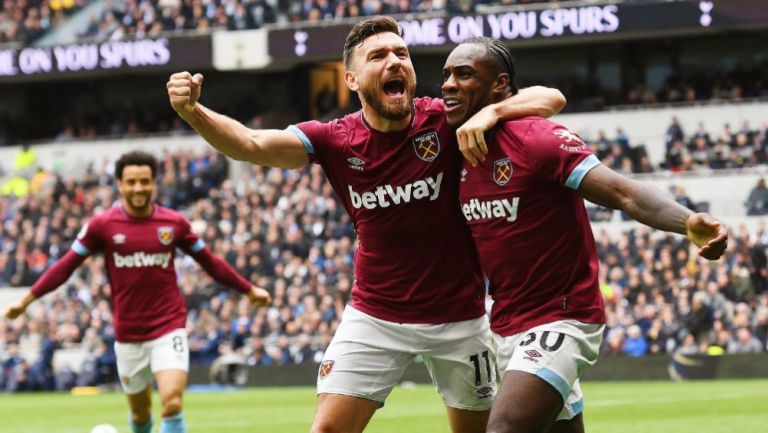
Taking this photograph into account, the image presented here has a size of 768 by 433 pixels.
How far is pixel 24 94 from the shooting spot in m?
39.5

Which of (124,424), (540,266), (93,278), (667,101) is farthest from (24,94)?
(540,266)

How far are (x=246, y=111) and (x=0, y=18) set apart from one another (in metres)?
7.66

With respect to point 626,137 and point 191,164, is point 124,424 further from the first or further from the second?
point 191,164

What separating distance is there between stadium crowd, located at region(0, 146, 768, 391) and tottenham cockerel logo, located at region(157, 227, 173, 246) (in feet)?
40.6

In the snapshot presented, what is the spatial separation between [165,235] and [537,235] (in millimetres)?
5960

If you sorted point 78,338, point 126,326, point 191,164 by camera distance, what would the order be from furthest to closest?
point 191,164 → point 78,338 → point 126,326

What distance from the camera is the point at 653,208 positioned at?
5973 mm

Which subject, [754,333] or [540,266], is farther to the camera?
[754,333]

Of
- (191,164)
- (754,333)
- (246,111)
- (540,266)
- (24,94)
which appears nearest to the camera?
(540,266)

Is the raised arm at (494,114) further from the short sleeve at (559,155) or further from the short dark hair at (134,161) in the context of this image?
the short dark hair at (134,161)

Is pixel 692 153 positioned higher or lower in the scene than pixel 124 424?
higher

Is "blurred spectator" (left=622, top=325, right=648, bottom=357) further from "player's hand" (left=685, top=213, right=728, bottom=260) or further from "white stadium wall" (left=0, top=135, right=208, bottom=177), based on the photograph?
"player's hand" (left=685, top=213, right=728, bottom=260)

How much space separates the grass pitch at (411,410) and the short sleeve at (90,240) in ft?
13.0

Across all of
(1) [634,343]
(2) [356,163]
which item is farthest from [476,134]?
(1) [634,343]
